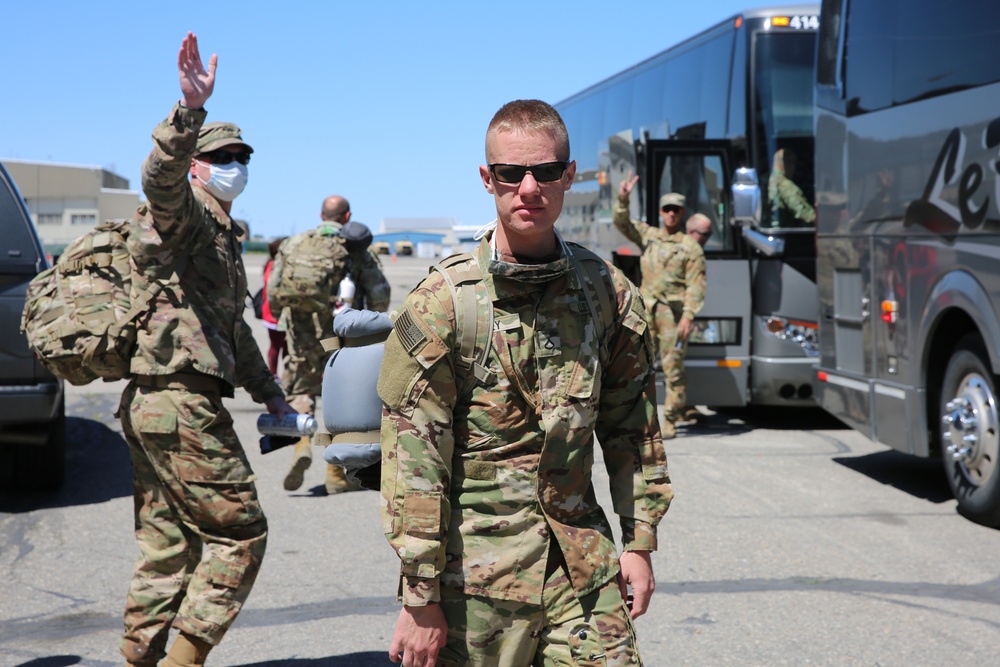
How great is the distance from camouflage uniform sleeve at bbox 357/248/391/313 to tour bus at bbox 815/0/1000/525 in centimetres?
344

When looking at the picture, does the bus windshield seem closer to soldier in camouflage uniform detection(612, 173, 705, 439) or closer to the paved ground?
soldier in camouflage uniform detection(612, 173, 705, 439)

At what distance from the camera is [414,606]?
285 centimetres

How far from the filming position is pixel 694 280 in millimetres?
10930

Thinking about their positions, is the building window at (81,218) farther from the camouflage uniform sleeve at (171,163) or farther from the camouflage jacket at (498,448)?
the camouflage jacket at (498,448)

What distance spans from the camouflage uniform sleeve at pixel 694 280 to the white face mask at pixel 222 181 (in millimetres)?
6733

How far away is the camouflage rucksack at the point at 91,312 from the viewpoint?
432cm

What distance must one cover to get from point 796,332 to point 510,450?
9062 millimetres

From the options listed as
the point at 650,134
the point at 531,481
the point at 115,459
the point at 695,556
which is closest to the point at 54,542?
the point at 115,459

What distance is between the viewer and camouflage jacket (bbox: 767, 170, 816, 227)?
11.6 m

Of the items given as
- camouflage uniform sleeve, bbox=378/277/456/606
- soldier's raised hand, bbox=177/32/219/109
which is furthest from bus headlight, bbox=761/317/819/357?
camouflage uniform sleeve, bbox=378/277/456/606

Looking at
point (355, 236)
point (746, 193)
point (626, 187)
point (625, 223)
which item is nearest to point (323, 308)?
point (355, 236)

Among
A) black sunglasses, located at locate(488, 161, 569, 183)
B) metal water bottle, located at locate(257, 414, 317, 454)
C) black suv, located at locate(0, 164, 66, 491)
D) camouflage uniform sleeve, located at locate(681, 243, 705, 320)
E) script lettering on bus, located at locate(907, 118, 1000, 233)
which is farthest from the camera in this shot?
camouflage uniform sleeve, located at locate(681, 243, 705, 320)

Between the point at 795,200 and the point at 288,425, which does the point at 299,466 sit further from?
the point at 795,200

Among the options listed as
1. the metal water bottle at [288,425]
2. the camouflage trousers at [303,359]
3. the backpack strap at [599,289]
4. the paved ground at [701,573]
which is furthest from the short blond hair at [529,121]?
the camouflage trousers at [303,359]
